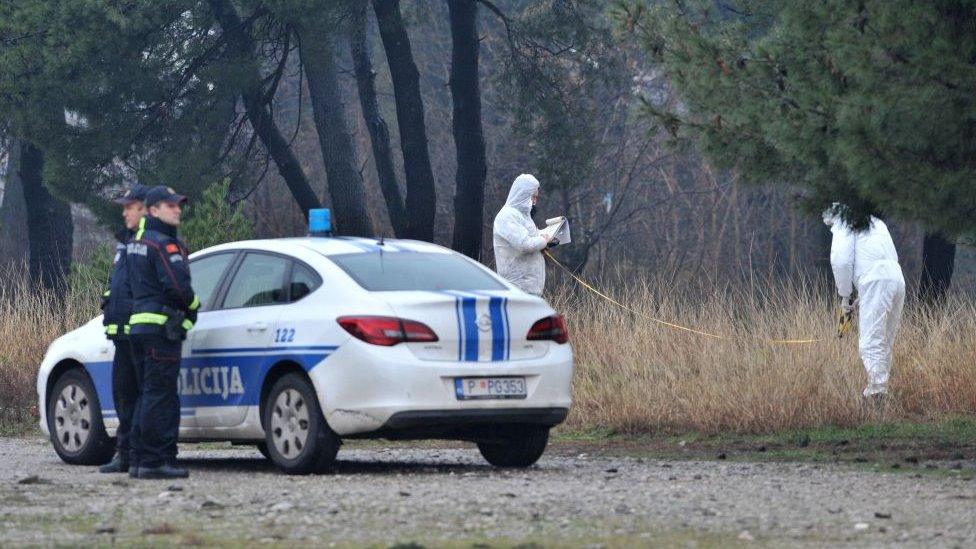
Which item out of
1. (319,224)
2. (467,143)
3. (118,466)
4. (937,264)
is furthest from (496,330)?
(467,143)

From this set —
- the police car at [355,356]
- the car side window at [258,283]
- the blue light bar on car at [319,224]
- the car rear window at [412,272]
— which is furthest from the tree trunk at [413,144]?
the car rear window at [412,272]

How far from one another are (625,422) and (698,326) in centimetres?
208

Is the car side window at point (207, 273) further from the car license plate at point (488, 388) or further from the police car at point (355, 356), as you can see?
the car license plate at point (488, 388)

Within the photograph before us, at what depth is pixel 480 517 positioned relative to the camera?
847cm

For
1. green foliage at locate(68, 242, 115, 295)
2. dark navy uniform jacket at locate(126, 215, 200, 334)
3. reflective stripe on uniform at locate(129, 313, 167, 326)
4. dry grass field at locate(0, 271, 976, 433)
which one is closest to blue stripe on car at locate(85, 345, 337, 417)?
dark navy uniform jacket at locate(126, 215, 200, 334)

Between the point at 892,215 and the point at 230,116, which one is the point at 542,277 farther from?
the point at 230,116

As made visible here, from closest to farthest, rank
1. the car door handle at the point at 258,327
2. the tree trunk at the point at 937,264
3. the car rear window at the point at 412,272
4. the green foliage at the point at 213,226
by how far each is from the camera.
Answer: the car rear window at the point at 412,272, the car door handle at the point at 258,327, the green foliage at the point at 213,226, the tree trunk at the point at 937,264

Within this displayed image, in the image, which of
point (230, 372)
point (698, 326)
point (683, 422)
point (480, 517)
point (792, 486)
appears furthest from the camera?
point (698, 326)

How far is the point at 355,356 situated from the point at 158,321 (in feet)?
4.30

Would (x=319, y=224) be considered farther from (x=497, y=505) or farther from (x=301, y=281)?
(x=497, y=505)

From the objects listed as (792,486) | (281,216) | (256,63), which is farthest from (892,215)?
(281,216)

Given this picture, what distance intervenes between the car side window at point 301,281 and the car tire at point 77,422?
1.85 m

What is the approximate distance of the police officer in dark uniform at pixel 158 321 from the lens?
10844mm

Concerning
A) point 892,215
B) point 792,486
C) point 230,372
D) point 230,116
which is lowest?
point 792,486
